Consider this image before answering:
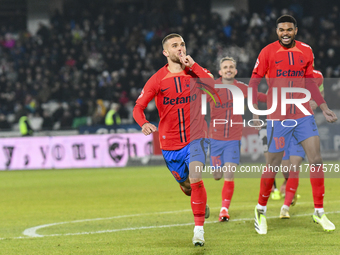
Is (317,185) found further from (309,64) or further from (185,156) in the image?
(185,156)

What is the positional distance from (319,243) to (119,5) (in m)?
24.8

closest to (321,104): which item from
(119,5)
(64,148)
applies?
(64,148)

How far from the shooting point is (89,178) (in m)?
15.2

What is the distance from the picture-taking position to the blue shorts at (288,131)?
246 inches

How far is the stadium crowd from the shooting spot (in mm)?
21453

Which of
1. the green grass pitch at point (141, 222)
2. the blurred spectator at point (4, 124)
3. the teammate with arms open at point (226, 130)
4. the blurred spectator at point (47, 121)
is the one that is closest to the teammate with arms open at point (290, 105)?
the green grass pitch at point (141, 222)

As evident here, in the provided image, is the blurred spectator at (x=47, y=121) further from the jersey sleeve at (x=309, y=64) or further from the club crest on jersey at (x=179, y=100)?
the jersey sleeve at (x=309, y=64)

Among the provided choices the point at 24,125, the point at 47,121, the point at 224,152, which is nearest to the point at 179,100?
the point at 224,152

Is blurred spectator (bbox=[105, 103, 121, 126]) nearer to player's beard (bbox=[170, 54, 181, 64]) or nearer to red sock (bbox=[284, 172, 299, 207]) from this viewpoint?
red sock (bbox=[284, 172, 299, 207])

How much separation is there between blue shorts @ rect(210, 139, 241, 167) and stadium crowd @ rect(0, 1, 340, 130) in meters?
11.9

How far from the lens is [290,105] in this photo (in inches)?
250

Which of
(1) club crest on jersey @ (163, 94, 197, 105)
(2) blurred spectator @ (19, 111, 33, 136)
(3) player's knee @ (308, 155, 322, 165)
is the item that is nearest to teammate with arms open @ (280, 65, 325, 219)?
(3) player's knee @ (308, 155, 322, 165)

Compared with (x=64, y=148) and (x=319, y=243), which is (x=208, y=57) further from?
(x=319, y=243)

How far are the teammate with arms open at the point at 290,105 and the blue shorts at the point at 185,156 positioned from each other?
95 cm
